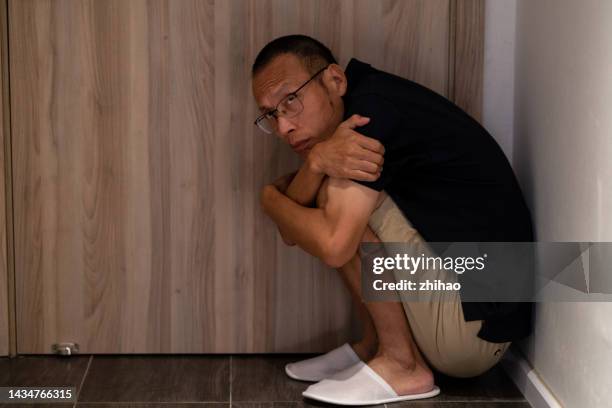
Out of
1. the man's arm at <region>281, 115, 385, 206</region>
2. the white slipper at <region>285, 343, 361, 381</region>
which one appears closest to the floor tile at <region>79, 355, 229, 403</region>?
the white slipper at <region>285, 343, 361, 381</region>

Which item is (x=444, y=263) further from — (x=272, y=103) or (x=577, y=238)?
(x=272, y=103)

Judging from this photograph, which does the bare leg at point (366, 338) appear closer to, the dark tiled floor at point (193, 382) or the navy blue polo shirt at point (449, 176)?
the dark tiled floor at point (193, 382)

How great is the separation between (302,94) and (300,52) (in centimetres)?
10

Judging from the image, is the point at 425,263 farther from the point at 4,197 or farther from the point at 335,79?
the point at 4,197

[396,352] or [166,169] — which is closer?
[396,352]

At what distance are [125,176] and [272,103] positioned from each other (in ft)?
1.62

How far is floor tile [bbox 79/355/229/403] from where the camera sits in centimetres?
215

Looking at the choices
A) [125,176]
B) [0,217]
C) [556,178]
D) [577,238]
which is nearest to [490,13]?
[556,178]

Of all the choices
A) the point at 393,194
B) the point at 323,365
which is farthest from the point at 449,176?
the point at 323,365

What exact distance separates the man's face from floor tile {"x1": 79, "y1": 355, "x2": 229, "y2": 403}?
0.61 m

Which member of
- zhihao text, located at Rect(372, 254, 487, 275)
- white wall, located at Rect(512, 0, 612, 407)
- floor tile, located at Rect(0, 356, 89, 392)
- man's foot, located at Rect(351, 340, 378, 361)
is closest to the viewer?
white wall, located at Rect(512, 0, 612, 407)

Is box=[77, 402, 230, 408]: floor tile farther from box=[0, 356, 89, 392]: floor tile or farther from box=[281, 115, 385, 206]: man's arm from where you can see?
box=[281, 115, 385, 206]: man's arm

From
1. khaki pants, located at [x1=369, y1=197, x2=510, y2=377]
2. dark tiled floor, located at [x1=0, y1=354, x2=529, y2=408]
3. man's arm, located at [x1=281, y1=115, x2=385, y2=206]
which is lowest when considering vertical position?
dark tiled floor, located at [x1=0, y1=354, x2=529, y2=408]

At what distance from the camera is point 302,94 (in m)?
2.11
